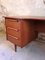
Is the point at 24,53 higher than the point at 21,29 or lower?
lower

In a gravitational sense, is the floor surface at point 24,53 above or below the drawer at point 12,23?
below

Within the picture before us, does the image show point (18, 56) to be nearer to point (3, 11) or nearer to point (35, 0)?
point (35, 0)

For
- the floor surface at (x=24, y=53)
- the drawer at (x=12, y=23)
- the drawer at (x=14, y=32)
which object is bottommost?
the floor surface at (x=24, y=53)

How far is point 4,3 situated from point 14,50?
1750 mm

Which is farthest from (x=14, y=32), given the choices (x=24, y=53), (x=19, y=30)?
(x=24, y=53)

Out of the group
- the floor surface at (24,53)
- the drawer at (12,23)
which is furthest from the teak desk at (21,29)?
the floor surface at (24,53)

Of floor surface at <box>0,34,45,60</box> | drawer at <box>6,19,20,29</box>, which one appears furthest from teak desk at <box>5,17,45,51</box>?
floor surface at <box>0,34,45,60</box>

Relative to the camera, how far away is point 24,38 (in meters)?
1.76

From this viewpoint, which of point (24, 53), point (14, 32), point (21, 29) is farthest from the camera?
point (24, 53)

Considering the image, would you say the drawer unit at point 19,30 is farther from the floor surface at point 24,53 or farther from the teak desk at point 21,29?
the floor surface at point 24,53

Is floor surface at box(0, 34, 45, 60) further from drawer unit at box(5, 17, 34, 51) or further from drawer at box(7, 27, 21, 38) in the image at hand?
drawer at box(7, 27, 21, 38)

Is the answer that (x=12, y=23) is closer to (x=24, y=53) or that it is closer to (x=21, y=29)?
Result: (x=21, y=29)

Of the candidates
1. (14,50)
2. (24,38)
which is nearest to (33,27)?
(24,38)

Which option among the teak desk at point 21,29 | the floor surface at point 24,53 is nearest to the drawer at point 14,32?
the teak desk at point 21,29
